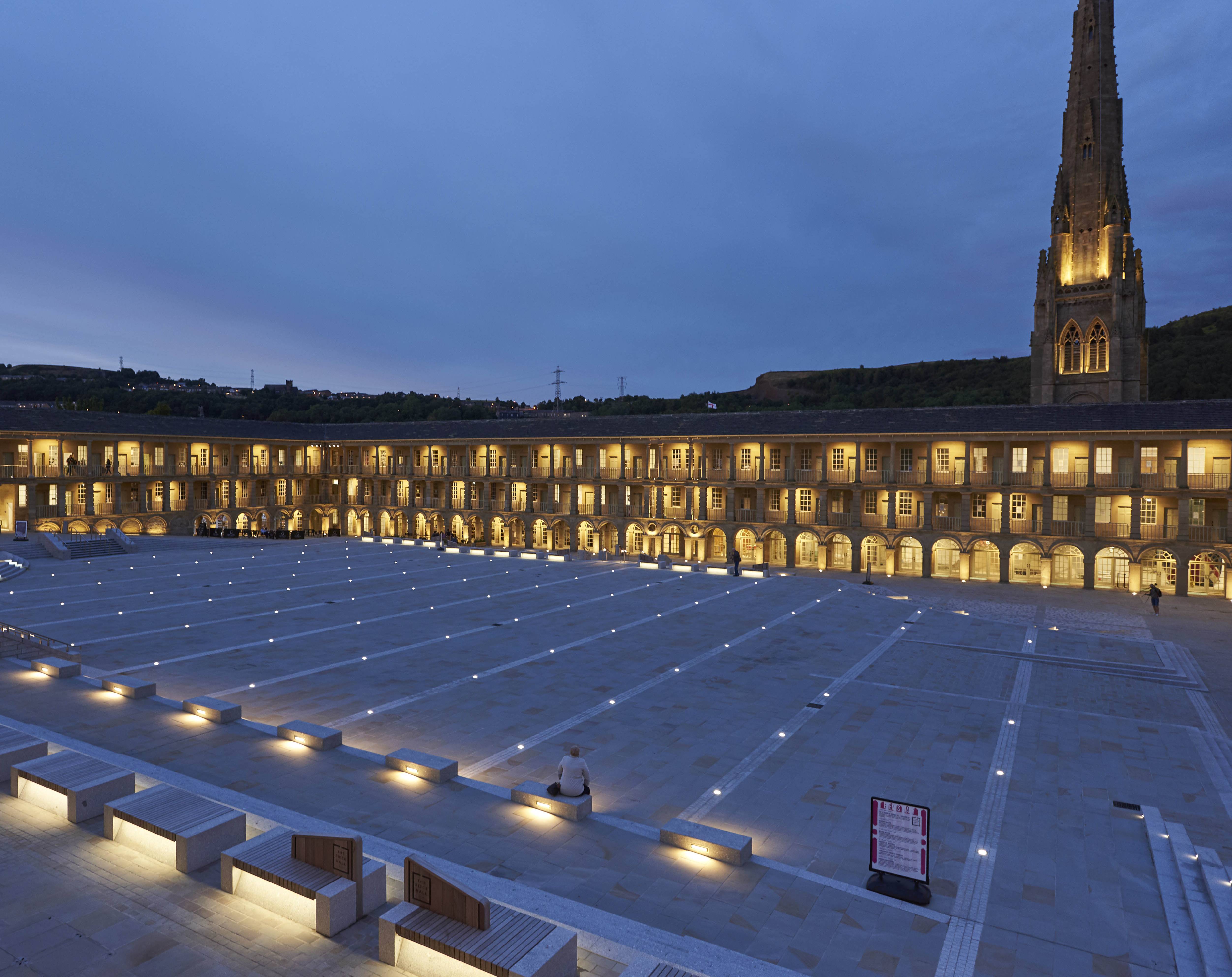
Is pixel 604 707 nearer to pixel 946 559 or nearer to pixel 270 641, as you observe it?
pixel 270 641

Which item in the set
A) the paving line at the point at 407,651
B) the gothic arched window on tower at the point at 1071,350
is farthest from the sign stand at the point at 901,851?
the gothic arched window on tower at the point at 1071,350

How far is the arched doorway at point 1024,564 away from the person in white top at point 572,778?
1494 inches

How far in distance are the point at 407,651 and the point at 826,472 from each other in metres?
32.6

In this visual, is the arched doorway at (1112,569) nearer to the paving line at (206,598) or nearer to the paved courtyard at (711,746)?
the paved courtyard at (711,746)

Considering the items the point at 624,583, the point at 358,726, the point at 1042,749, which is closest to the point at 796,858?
the point at 1042,749

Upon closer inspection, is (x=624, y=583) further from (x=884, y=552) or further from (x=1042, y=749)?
(x=1042, y=749)

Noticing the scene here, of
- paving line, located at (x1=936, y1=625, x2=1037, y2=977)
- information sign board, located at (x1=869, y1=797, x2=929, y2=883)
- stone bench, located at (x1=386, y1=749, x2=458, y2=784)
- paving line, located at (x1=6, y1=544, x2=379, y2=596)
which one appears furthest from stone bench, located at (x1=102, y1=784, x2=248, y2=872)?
paving line, located at (x1=6, y1=544, x2=379, y2=596)

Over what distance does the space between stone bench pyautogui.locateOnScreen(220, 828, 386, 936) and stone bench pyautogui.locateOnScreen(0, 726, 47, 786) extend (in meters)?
5.29

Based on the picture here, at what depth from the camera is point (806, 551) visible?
161 feet

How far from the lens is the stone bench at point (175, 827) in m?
8.84

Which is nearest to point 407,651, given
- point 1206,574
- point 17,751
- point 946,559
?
point 17,751

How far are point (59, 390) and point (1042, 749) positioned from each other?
140 meters

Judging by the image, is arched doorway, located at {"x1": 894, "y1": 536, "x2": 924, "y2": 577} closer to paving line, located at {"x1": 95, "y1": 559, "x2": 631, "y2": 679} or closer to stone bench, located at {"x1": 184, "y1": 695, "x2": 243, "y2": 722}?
paving line, located at {"x1": 95, "y1": 559, "x2": 631, "y2": 679}

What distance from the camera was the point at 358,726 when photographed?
15352 millimetres
